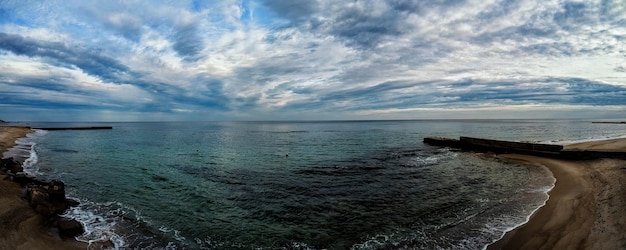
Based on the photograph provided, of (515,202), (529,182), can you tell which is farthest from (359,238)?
(529,182)

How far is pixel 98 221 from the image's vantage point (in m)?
13.5

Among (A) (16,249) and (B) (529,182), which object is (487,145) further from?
(A) (16,249)

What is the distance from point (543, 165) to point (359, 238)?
26544 mm

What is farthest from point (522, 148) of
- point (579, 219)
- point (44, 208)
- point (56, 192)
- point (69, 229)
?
point (56, 192)

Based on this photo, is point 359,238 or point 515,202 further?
point 515,202

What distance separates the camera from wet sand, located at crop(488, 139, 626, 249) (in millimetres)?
10286

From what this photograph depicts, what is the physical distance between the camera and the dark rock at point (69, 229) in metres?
11.6

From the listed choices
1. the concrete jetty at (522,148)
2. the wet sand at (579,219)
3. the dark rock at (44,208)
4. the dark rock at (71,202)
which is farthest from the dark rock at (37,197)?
the concrete jetty at (522,148)

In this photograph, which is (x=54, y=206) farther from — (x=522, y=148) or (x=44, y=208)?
(x=522, y=148)

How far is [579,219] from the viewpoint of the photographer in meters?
12.4

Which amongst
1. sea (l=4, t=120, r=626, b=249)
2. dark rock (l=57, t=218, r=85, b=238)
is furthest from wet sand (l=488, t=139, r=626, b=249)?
dark rock (l=57, t=218, r=85, b=238)

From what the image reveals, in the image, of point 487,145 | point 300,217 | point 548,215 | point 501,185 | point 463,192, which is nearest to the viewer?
point 548,215

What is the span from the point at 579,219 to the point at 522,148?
29.1m

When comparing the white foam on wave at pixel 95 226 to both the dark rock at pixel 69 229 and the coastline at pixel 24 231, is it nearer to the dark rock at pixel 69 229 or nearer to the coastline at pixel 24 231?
the dark rock at pixel 69 229
